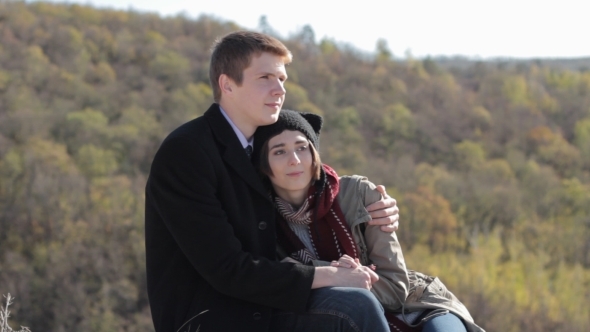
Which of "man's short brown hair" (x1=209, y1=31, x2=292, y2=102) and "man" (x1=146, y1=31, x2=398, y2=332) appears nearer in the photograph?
"man" (x1=146, y1=31, x2=398, y2=332)

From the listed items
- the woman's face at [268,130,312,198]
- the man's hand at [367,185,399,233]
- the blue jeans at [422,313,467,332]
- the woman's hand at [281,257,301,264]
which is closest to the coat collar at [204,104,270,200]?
the woman's face at [268,130,312,198]

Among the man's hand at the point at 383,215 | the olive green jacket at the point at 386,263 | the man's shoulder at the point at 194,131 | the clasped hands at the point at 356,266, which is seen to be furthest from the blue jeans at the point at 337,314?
the man's shoulder at the point at 194,131

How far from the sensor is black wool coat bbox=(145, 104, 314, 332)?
3.14 meters

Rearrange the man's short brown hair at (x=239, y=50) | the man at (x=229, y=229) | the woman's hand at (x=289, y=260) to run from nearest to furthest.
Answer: the man at (x=229, y=229) → the woman's hand at (x=289, y=260) → the man's short brown hair at (x=239, y=50)

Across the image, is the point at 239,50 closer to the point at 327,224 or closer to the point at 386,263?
the point at 327,224

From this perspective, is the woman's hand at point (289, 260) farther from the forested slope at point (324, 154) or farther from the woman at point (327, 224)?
the forested slope at point (324, 154)

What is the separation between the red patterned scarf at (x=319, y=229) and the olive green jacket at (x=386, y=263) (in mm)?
85

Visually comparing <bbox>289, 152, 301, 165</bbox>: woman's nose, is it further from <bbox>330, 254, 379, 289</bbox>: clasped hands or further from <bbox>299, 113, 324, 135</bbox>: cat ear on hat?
<bbox>330, 254, 379, 289</bbox>: clasped hands

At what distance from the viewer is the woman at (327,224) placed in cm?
344

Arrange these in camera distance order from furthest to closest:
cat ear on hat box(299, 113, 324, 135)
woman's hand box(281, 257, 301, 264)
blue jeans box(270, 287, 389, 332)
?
cat ear on hat box(299, 113, 324, 135)
woman's hand box(281, 257, 301, 264)
blue jeans box(270, 287, 389, 332)

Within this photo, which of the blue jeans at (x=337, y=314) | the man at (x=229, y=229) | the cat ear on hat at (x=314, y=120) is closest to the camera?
the blue jeans at (x=337, y=314)

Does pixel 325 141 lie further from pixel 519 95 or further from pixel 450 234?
pixel 519 95

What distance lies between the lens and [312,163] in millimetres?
3488

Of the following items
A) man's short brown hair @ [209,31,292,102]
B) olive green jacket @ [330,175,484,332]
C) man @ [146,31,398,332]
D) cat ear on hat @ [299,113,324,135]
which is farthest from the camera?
cat ear on hat @ [299,113,324,135]
